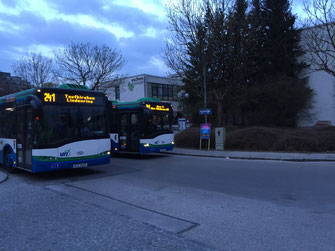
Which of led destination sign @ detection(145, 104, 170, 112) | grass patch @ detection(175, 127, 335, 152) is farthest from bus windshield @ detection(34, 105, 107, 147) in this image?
grass patch @ detection(175, 127, 335, 152)

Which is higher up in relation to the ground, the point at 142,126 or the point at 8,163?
the point at 142,126

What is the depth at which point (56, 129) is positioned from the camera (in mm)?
8656

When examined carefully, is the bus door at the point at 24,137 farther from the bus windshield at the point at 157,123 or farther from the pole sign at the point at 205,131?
the pole sign at the point at 205,131

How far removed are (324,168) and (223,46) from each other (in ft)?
43.0

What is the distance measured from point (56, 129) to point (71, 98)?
3.82 ft

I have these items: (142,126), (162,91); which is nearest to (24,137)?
(142,126)

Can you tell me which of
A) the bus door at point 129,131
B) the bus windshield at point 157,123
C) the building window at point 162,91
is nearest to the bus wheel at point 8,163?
the bus door at point 129,131

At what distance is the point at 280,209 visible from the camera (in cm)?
551

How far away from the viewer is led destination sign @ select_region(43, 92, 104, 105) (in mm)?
8648

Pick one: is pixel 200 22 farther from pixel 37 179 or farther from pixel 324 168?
pixel 37 179

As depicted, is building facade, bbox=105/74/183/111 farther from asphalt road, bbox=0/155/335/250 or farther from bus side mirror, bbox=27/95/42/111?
bus side mirror, bbox=27/95/42/111

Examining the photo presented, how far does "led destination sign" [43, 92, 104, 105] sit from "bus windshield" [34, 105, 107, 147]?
0.17 m

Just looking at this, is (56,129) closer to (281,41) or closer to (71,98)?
(71,98)

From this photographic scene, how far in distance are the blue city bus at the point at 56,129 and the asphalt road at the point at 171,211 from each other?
676 mm
